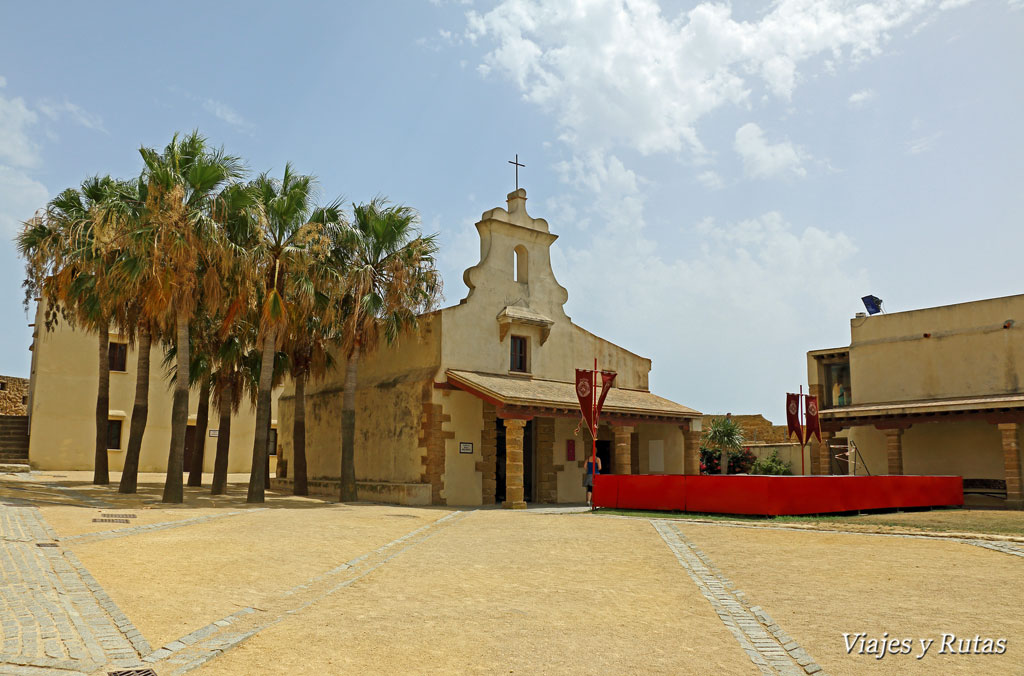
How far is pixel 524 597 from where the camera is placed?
806cm

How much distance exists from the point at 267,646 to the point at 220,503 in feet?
45.5

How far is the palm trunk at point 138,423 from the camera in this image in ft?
65.3

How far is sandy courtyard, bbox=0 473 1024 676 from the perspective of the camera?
18.8 feet

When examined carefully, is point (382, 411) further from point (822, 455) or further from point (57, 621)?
point (57, 621)

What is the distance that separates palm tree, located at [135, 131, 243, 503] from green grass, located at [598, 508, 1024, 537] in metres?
10.3

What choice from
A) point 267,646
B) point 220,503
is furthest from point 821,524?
point 220,503

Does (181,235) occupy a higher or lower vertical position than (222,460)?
higher

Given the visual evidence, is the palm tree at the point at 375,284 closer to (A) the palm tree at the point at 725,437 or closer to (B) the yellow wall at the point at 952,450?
(B) the yellow wall at the point at 952,450

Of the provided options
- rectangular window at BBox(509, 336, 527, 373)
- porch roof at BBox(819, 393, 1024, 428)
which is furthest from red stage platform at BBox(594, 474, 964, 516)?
rectangular window at BBox(509, 336, 527, 373)

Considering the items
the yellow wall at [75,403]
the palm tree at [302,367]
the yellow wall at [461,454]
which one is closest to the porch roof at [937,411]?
the yellow wall at [461,454]

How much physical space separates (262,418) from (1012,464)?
19929 mm

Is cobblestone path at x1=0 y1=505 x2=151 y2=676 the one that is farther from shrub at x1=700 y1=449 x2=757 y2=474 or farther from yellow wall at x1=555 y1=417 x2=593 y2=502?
shrub at x1=700 y1=449 x2=757 y2=474

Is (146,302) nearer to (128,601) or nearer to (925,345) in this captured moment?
(128,601)

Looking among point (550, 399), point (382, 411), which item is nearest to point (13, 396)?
point (382, 411)
